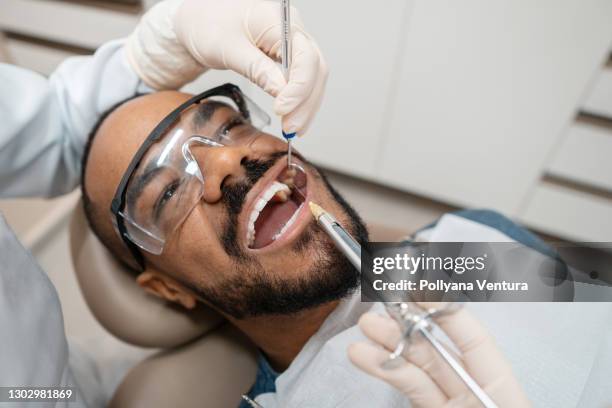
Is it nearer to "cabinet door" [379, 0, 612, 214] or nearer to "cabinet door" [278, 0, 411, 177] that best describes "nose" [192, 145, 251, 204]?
"cabinet door" [278, 0, 411, 177]

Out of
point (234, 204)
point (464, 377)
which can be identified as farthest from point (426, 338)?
point (234, 204)

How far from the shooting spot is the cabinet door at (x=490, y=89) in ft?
4.33

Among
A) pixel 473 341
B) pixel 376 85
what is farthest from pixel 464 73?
pixel 473 341

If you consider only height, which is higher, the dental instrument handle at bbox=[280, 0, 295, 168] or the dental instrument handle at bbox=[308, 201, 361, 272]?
the dental instrument handle at bbox=[280, 0, 295, 168]

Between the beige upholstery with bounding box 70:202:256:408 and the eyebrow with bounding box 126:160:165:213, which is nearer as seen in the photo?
the eyebrow with bounding box 126:160:165:213

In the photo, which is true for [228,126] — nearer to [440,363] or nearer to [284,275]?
[284,275]

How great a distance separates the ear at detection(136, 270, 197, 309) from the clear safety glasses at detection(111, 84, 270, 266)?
0.41 ft

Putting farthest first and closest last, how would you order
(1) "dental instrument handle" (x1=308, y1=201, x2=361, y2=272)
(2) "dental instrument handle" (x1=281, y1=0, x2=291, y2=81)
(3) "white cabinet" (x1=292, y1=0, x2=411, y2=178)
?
(3) "white cabinet" (x1=292, y1=0, x2=411, y2=178)
(2) "dental instrument handle" (x1=281, y1=0, x2=291, y2=81)
(1) "dental instrument handle" (x1=308, y1=201, x2=361, y2=272)

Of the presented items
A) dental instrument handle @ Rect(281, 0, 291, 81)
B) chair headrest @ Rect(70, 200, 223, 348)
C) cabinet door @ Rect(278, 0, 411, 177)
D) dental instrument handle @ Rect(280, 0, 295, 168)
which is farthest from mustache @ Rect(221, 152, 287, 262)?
cabinet door @ Rect(278, 0, 411, 177)

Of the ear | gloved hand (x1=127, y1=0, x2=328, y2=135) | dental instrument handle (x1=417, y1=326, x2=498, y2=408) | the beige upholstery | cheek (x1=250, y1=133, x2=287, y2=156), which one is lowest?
the beige upholstery

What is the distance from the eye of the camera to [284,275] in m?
0.82

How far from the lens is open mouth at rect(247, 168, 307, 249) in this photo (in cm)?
87

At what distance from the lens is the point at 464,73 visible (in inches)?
59.9

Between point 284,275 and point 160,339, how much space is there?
1.43 feet
